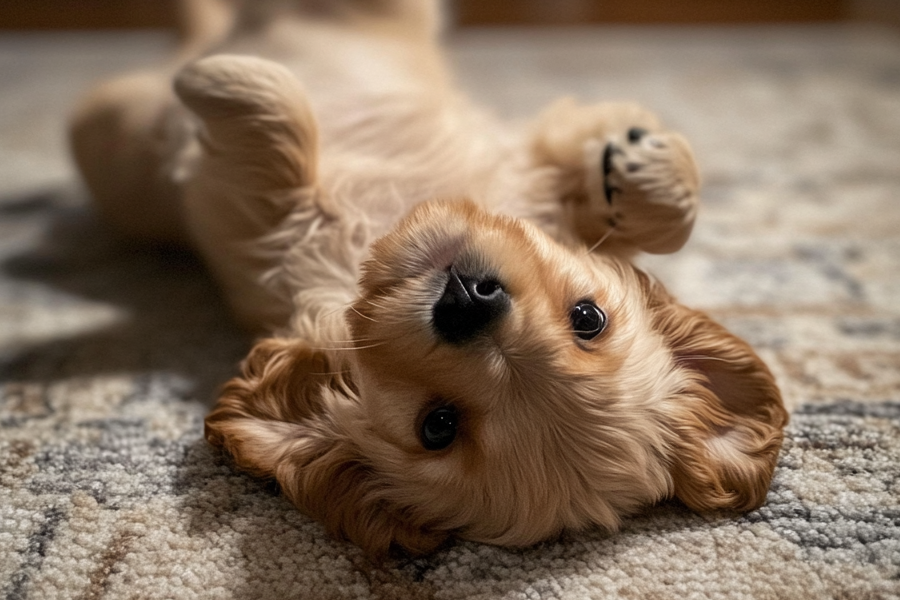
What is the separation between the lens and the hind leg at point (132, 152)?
5.98 ft

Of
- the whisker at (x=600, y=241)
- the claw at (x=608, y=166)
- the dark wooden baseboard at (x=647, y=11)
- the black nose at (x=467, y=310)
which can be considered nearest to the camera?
the black nose at (x=467, y=310)

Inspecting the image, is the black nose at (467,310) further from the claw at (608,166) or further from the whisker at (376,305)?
the claw at (608,166)

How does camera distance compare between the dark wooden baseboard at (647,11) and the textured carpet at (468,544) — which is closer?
the textured carpet at (468,544)

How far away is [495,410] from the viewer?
1.06 metres

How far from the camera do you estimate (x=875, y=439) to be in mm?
1230

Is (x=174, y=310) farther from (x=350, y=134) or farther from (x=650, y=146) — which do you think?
(x=650, y=146)

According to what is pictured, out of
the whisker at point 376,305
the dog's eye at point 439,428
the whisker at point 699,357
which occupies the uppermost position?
the whisker at point 376,305

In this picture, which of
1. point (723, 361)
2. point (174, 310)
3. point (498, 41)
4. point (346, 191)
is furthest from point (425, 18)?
point (498, 41)

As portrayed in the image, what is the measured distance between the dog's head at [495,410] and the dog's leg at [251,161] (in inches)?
12.5

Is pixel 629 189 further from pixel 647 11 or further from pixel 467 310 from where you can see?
pixel 647 11

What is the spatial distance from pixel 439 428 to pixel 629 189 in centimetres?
61

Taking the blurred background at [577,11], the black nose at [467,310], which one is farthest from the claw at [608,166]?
the blurred background at [577,11]

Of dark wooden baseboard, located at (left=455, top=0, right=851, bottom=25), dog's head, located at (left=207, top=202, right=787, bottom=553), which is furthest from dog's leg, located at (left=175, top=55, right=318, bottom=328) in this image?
dark wooden baseboard, located at (left=455, top=0, right=851, bottom=25)

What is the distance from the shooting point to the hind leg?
71.7 inches
